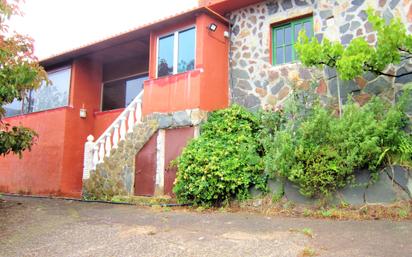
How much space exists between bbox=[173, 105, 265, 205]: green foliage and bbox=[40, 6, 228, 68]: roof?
111 inches

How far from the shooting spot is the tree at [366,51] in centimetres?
585

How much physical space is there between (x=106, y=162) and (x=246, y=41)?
4.84m

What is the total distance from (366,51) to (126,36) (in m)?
6.51

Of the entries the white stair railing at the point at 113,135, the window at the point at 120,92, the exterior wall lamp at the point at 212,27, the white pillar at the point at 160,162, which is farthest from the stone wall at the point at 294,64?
the window at the point at 120,92

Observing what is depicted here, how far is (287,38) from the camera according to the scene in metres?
9.05

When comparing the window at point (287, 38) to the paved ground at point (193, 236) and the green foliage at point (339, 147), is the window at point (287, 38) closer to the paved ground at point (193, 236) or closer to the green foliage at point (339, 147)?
the green foliage at point (339, 147)

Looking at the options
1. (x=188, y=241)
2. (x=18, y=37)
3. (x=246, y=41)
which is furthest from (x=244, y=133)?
(x=18, y=37)

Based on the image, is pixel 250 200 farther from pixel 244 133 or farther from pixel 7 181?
pixel 7 181

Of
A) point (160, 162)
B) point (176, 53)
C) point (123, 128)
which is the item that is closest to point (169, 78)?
point (176, 53)

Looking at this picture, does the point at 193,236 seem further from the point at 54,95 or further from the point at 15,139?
the point at 54,95

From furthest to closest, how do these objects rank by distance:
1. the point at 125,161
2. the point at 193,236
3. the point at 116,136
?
1. the point at 116,136
2. the point at 125,161
3. the point at 193,236

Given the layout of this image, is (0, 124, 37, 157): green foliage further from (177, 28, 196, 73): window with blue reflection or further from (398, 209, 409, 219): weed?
(398, 209, 409, 219): weed

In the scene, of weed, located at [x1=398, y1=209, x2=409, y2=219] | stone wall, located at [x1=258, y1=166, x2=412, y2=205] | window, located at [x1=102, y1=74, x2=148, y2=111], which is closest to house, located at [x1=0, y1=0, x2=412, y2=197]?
window, located at [x1=102, y1=74, x2=148, y2=111]

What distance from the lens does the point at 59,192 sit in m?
11.1
